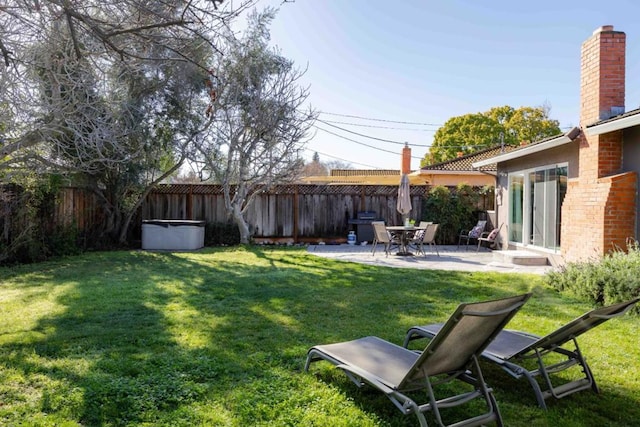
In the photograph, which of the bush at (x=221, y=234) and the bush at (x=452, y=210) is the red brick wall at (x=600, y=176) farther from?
the bush at (x=221, y=234)

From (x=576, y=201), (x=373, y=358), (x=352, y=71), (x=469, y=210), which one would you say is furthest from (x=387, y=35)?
(x=373, y=358)

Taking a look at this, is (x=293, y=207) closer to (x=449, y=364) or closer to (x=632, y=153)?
(x=632, y=153)

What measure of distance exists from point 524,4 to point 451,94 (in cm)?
1390

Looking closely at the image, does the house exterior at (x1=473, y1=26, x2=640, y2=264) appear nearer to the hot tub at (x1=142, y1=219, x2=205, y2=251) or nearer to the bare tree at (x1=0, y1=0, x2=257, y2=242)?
the bare tree at (x1=0, y1=0, x2=257, y2=242)

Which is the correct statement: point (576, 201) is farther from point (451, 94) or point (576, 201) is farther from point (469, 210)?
point (451, 94)

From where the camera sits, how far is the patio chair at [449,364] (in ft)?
8.38

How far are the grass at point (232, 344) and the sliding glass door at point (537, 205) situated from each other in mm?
2520

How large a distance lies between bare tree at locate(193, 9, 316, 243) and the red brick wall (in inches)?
296

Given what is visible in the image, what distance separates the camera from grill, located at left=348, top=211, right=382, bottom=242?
14859mm

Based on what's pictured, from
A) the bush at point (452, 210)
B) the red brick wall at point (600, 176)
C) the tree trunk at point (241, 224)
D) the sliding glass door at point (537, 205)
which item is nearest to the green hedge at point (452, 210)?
the bush at point (452, 210)

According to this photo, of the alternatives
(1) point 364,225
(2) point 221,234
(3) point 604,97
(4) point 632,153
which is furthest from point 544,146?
(2) point 221,234

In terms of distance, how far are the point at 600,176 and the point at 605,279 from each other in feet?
8.11

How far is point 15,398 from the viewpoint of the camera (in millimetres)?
3070

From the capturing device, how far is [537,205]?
10.7 m
